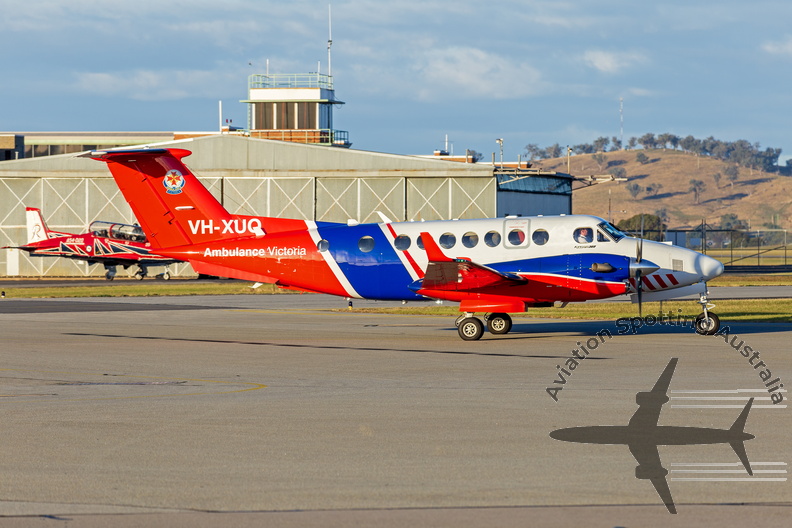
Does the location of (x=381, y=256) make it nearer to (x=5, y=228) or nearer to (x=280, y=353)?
(x=280, y=353)

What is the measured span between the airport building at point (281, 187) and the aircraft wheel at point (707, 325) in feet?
117

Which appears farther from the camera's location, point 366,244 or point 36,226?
point 36,226

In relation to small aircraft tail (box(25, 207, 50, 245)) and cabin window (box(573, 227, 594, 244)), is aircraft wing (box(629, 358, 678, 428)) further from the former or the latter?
small aircraft tail (box(25, 207, 50, 245))

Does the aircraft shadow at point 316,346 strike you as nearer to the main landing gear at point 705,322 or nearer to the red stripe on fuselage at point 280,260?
the red stripe on fuselage at point 280,260

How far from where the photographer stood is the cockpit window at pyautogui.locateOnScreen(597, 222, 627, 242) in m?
24.1

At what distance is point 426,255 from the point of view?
24.8 meters

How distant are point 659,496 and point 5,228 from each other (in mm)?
61617

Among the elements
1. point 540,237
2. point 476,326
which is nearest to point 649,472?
point 476,326

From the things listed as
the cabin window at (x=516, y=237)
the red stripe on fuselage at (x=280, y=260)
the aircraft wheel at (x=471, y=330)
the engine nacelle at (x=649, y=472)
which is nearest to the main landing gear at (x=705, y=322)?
the cabin window at (x=516, y=237)

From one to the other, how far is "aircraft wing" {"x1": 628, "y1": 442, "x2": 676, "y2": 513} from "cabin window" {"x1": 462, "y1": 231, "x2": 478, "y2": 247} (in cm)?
1448

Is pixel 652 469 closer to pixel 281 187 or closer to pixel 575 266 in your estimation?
pixel 575 266

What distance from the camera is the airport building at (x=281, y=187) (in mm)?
60406

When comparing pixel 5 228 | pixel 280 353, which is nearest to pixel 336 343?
pixel 280 353

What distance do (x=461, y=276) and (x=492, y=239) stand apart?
165cm
